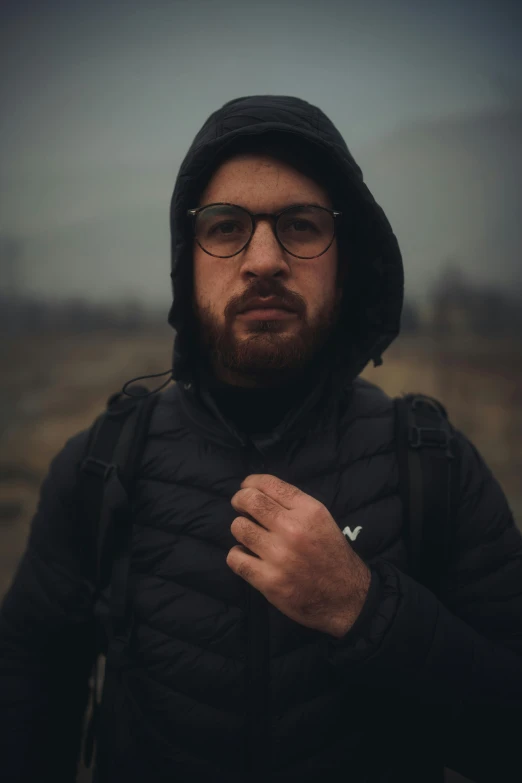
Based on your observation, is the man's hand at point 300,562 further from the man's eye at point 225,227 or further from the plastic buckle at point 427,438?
the man's eye at point 225,227

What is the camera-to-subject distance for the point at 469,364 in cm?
633

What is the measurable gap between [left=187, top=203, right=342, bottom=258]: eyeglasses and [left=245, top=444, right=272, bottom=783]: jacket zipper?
3.29 ft

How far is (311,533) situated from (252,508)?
0.14 metres

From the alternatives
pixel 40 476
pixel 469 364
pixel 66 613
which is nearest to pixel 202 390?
pixel 66 613

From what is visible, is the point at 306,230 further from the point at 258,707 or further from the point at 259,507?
the point at 258,707

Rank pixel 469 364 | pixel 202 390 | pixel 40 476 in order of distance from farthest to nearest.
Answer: pixel 469 364 < pixel 40 476 < pixel 202 390

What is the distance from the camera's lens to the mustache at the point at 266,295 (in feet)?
3.70

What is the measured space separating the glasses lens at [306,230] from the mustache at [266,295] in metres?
0.12

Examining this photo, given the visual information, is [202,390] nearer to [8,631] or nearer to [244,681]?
[244,681]

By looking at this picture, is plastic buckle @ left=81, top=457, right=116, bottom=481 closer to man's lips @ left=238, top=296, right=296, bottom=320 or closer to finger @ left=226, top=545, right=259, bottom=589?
finger @ left=226, top=545, right=259, bottom=589

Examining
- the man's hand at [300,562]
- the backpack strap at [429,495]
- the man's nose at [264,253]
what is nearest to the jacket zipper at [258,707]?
the man's hand at [300,562]

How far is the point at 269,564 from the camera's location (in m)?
0.90

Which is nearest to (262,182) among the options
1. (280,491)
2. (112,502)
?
(280,491)

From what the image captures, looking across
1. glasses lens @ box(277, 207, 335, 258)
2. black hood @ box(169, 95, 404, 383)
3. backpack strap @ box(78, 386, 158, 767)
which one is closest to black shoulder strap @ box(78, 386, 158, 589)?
backpack strap @ box(78, 386, 158, 767)
